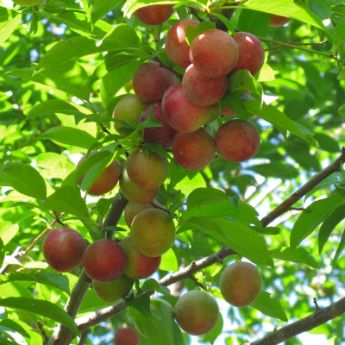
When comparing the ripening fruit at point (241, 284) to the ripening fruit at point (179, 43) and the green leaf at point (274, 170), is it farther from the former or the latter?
the green leaf at point (274, 170)

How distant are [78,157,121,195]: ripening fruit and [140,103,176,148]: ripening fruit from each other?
130 mm

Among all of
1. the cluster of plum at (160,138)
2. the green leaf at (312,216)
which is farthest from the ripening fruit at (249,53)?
the green leaf at (312,216)

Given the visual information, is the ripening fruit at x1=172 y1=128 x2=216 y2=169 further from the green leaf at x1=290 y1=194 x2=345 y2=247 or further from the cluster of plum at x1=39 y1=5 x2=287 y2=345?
the green leaf at x1=290 y1=194 x2=345 y2=247

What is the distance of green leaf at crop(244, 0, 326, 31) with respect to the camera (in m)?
1.38

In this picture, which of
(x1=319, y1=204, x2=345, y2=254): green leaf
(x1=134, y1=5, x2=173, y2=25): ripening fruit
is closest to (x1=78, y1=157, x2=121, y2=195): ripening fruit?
(x1=134, y1=5, x2=173, y2=25): ripening fruit

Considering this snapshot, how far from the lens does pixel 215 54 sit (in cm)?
138

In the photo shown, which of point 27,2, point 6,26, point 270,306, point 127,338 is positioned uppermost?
point 6,26

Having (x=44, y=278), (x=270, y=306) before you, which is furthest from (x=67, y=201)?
(x=270, y=306)

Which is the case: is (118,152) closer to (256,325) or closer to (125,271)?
(125,271)

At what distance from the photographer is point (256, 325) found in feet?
14.8

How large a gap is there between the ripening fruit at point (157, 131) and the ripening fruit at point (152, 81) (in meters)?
0.02

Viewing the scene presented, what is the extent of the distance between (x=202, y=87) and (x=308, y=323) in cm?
72

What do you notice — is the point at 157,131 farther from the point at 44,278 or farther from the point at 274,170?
the point at 274,170

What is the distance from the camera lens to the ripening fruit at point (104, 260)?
5.53 feet
